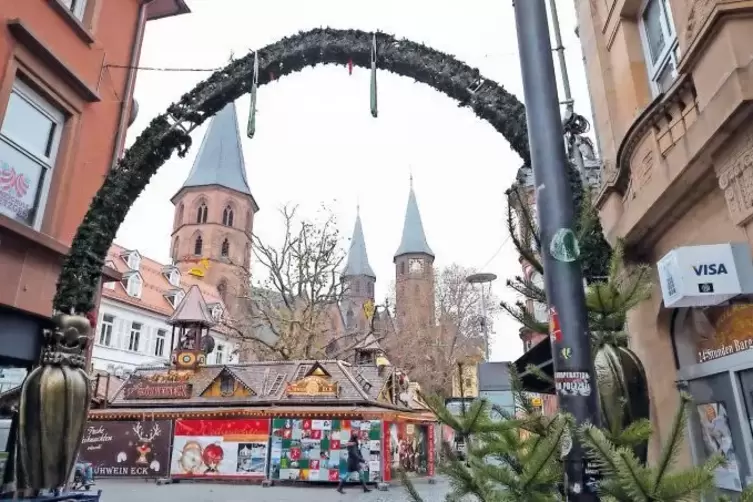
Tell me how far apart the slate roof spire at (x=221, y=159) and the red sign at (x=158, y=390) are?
141 feet

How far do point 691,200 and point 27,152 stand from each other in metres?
8.16

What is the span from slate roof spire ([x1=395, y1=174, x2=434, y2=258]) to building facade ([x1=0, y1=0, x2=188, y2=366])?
70.6 meters

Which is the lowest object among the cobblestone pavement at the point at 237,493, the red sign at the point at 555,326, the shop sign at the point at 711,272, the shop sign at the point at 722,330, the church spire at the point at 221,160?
the cobblestone pavement at the point at 237,493

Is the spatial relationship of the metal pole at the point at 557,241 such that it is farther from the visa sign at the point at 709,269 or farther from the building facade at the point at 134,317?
the building facade at the point at 134,317

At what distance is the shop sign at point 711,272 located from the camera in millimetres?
4156

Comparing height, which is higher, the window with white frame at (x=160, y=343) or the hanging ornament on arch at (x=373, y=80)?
the window with white frame at (x=160, y=343)

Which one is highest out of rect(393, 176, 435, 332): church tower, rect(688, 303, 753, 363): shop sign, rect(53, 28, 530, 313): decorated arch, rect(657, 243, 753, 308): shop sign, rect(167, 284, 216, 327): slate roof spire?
rect(393, 176, 435, 332): church tower

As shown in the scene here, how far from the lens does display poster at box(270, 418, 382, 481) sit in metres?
19.2

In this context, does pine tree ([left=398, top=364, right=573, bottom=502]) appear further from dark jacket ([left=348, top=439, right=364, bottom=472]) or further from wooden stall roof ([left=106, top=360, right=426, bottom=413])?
wooden stall roof ([left=106, top=360, right=426, bottom=413])

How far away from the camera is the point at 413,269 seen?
77.8 meters

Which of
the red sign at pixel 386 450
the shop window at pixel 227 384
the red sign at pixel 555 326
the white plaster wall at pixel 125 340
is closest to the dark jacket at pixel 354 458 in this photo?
the red sign at pixel 386 450

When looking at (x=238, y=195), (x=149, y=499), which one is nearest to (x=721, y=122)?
(x=149, y=499)

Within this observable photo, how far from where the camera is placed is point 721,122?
390 centimetres

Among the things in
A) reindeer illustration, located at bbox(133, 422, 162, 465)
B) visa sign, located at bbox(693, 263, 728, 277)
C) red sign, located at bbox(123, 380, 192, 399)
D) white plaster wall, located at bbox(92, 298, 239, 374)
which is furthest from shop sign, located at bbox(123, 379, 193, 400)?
visa sign, located at bbox(693, 263, 728, 277)
